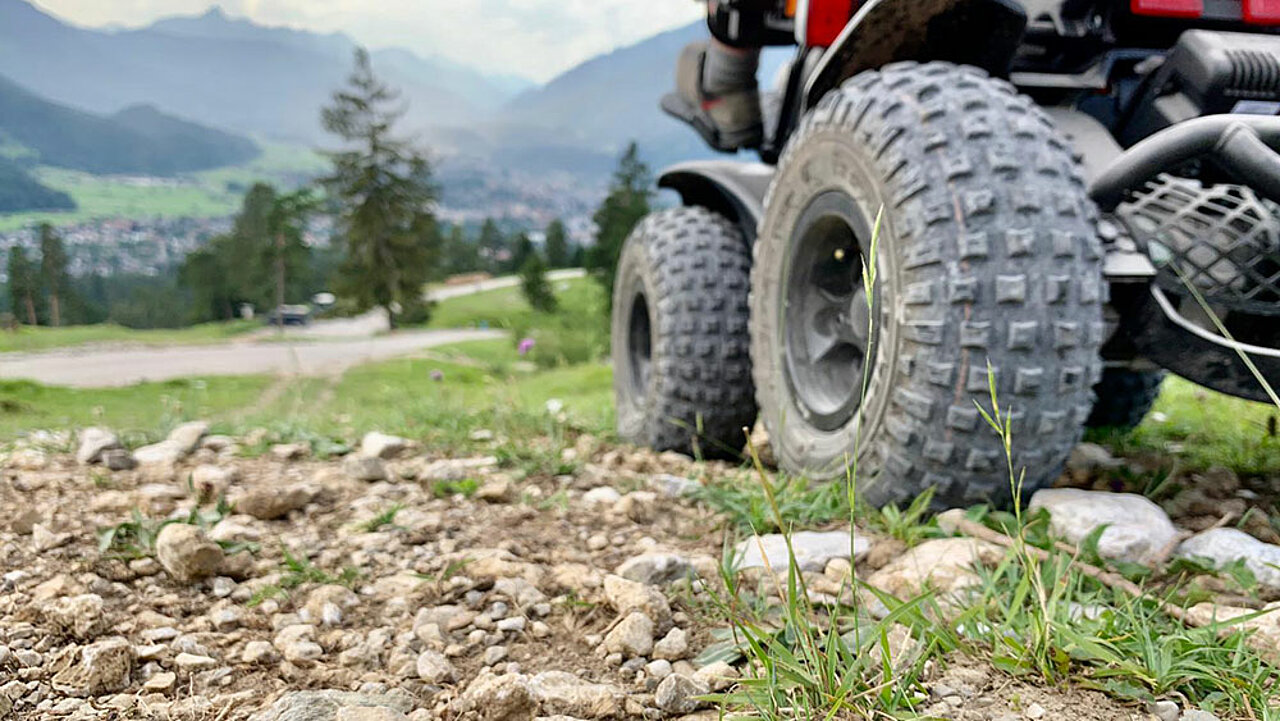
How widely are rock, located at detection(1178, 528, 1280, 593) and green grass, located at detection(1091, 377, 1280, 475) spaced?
109 cm

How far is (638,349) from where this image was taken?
4102 millimetres

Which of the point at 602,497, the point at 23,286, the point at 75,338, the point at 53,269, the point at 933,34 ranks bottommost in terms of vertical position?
the point at 75,338

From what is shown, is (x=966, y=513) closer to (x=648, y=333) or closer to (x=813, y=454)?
(x=813, y=454)

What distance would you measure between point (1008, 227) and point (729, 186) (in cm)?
160

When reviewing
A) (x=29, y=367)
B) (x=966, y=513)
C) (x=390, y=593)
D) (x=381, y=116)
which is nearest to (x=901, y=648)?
(x=966, y=513)

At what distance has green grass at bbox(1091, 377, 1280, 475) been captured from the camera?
2734 mm

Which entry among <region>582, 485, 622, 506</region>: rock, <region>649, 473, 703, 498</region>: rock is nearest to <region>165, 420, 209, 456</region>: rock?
<region>582, 485, 622, 506</region>: rock

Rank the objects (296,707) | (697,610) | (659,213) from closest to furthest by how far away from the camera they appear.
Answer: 1. (296,707)
2. (697,610)
3. (659,213)

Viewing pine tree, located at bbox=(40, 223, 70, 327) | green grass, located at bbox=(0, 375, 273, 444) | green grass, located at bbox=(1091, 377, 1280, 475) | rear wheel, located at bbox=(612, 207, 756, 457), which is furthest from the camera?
pine tree, located at bbox=(40, 223, 70, 327)

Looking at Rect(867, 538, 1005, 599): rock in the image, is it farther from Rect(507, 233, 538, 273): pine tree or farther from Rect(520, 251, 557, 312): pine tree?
Rect(507, 233, 538, 273): pine tree

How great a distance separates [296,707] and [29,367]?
26.3m

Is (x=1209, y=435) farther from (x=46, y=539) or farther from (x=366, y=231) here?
(x=366, y=231)

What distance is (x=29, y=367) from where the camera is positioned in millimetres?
22312

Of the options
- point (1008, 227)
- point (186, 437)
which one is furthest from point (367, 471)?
point (1008, 227)
